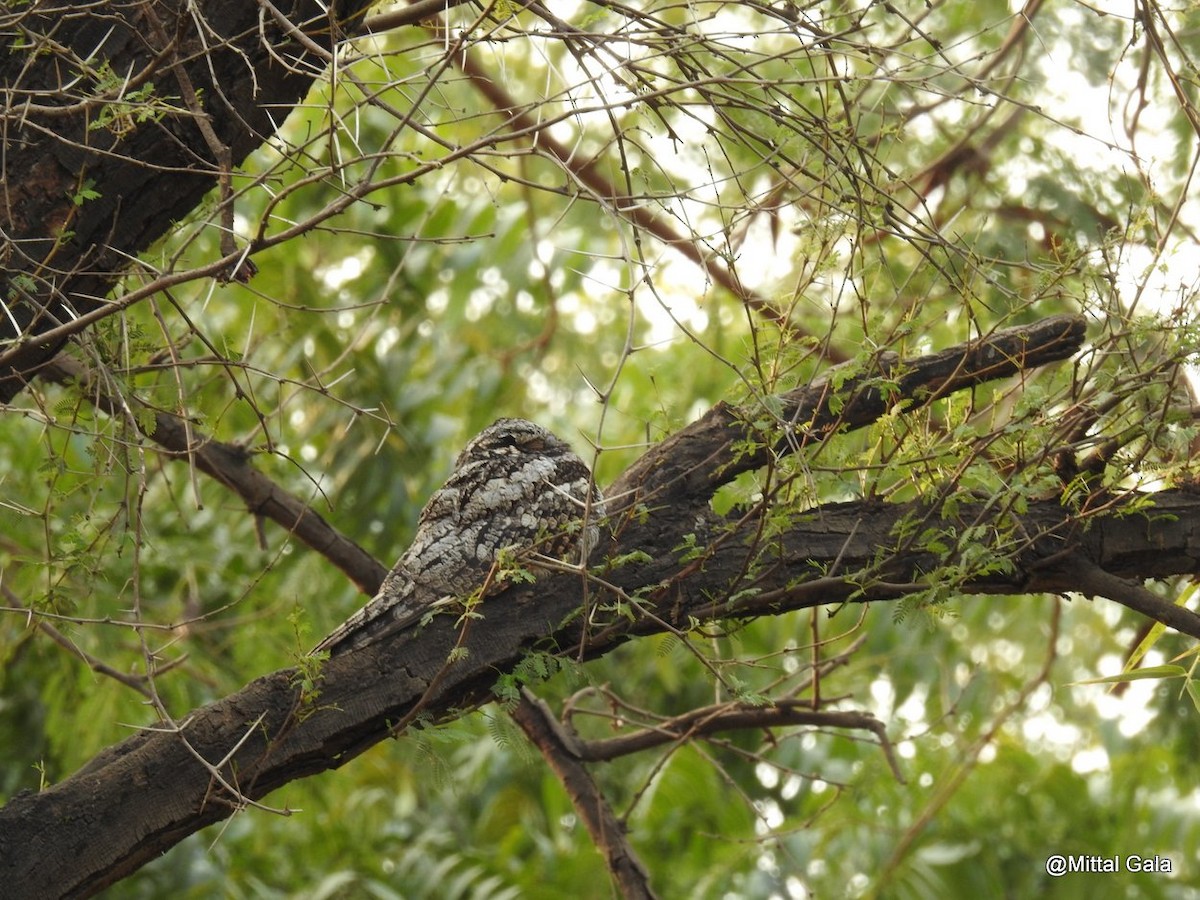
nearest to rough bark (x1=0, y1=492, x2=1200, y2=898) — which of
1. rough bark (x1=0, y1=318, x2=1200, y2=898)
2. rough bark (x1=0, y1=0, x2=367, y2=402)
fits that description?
rough bark (x1=0, y1=318, x2=1200, y2=898)

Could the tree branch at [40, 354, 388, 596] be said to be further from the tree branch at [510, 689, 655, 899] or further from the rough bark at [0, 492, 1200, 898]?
the rough bark at [0, 492, 1200, 898]

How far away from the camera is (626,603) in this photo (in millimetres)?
2318

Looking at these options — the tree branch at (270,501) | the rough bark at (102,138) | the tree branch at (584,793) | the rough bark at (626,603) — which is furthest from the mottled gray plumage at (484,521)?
the rough bark at (102,138)

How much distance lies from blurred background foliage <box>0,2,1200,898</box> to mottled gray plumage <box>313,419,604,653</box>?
0.17 meters

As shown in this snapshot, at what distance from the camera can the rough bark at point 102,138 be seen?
2.25m

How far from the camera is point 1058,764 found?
20.1 feet

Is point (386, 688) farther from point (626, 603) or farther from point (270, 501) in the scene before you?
point (270, 501)

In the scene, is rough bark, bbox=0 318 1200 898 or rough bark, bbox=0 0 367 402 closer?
rough bark, bbox=0 318 1200 898

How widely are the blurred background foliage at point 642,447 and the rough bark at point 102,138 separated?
16 centimetres

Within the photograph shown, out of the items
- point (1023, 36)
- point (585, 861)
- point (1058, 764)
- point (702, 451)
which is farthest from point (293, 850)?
point (1023, 36)

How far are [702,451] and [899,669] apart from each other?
11.8ft

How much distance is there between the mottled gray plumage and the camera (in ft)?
7.91

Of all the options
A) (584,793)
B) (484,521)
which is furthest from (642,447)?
(584,793)

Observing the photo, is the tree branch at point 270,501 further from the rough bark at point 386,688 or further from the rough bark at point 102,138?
the rough bark at point 386,688
